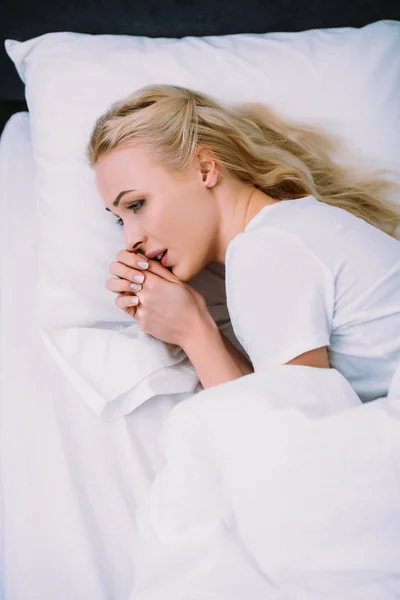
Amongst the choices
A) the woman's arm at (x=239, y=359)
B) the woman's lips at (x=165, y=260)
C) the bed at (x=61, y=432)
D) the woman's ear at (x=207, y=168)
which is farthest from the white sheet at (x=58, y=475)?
the woman's ear at (x=207, y=168)

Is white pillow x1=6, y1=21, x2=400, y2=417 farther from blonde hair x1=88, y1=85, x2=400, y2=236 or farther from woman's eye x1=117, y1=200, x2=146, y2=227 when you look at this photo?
woman's eye x1=117, y1=200, x2=146, y2=227

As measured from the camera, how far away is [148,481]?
93 cm

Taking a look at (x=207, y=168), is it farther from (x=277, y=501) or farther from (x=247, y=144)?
(x=277, y=501)

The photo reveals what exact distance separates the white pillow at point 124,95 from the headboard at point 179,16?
0.59ft

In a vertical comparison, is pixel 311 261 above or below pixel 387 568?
above

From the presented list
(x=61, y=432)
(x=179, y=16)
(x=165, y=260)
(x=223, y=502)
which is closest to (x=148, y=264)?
(x=165, y=260)

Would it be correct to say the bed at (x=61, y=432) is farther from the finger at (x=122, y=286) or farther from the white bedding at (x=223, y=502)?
Result: the finger at (x=122, y=286)

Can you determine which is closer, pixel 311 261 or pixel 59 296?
pixel 311 261

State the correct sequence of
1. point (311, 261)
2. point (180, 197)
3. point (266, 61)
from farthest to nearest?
point (266, 61) → point (180, 197) → point (311, 261)

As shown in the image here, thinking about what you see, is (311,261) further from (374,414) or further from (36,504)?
(36,504)

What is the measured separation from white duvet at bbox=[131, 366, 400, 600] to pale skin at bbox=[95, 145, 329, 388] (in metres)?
0.22

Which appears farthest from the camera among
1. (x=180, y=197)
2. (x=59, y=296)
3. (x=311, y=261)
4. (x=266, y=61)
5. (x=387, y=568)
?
(x=266, y=61)

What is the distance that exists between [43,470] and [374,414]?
0.52 meters

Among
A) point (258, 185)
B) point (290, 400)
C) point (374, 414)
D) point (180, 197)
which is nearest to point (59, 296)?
point (180, 197)
